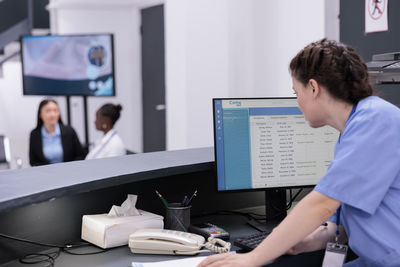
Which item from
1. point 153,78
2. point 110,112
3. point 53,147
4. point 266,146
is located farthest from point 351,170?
point 153,78

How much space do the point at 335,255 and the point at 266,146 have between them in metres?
0.46

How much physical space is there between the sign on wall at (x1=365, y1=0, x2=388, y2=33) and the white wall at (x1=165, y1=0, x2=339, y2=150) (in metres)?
1.07

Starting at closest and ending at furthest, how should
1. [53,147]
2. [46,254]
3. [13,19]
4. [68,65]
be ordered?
1. [46,254]
2. [53,147]
3. [68,65]
4. [13,19]

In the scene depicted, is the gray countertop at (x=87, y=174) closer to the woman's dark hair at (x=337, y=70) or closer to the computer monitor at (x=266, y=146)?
the computer monitor at (x=266, y=146)

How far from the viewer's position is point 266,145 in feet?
5.48

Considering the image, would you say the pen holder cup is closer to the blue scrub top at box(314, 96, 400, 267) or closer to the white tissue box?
the white tissue box

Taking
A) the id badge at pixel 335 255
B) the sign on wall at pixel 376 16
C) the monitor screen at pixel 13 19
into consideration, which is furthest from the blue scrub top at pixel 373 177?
the monitor screen at pixel 13 19

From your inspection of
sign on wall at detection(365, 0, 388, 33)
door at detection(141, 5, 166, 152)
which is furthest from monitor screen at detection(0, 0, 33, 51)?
A: sign on wall at detection(365, 0, 388, 33)

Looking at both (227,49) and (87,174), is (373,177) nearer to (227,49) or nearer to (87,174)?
(87,174)

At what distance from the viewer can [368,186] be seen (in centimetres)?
116

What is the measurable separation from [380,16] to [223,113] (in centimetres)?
151

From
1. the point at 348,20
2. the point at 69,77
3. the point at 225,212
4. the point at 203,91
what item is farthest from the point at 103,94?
the point at 225,212

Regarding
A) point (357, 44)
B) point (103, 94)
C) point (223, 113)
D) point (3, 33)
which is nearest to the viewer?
point (223, 113)

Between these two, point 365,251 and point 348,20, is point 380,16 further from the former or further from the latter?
point 365,251
